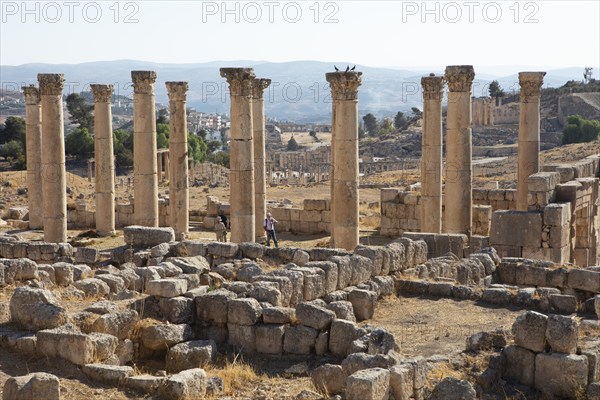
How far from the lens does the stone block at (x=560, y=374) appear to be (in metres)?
13.4

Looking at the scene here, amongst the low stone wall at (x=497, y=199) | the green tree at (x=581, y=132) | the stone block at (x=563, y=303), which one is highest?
the green tree at (x=581, y=132)

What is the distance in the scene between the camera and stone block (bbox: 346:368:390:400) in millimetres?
11891

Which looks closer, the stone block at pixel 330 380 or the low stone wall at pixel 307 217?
the stone block at pixel 330 380

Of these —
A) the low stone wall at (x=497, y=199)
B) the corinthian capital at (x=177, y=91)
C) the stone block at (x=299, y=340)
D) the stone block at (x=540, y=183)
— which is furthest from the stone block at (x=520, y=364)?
the corinthian capital at (x=177, y=91)

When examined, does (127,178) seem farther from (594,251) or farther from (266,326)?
(266,326)

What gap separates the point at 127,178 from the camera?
6844 centimetres

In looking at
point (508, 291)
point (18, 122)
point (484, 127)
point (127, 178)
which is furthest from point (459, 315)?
point (484, 127)

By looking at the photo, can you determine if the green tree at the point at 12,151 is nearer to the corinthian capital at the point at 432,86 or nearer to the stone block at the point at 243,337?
the corinthian capital at the point at 432,86

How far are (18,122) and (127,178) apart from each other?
2076cm

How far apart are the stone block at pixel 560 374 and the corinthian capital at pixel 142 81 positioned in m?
23.6

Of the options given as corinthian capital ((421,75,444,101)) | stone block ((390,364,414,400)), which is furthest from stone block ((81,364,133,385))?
corinthian capital ((421,75,444,101))

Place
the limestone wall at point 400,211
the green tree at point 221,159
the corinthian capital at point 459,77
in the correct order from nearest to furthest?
the corinthian capital at point 459,77, the limestone wall at point 400,211, the green tree at point 221,159

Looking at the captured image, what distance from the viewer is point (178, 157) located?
3562 centimetres

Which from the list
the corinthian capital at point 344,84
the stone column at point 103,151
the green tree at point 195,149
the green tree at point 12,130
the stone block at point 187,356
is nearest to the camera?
the stone block at point 187,356
